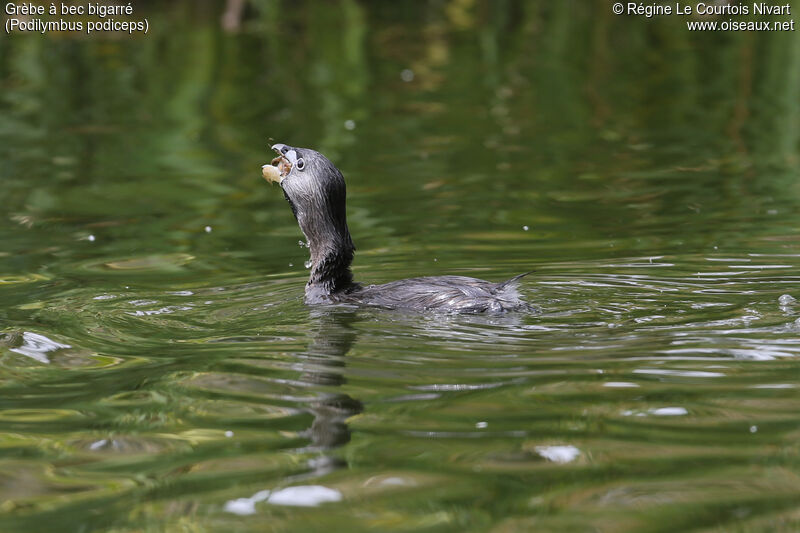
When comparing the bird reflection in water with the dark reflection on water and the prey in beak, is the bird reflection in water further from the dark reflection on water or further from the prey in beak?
the prey in beak

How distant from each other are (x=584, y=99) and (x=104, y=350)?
10.2 m

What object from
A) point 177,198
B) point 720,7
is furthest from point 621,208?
Answer: point 720,7

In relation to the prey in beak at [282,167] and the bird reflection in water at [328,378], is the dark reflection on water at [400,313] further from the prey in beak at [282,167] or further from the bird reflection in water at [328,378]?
the prey in beak at [282,167]

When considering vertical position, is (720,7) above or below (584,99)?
above

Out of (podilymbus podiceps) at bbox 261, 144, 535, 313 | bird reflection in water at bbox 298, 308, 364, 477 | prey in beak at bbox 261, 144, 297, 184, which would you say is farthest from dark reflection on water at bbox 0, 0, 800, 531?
prey in beak at bbox 261, 144, 297, 184

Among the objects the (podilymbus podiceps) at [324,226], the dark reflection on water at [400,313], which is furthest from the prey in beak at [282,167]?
the dark reflection on water at [400,313]

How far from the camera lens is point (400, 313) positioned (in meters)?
6.29

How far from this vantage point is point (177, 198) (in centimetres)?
1066

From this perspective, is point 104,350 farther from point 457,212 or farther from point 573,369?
point 457,212

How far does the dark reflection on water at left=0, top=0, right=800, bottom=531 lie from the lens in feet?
12.6

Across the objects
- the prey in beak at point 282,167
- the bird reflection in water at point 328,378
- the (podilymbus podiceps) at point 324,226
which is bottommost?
the bird reflection in water at point 328,378

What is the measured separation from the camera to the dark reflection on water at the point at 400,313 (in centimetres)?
383

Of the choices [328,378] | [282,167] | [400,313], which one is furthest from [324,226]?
[328,378]

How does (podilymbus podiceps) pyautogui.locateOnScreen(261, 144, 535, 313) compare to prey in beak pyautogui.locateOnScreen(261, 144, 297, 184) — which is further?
prey in beak pyautogui.locateOnScreen(261, 144, 297, 184)
